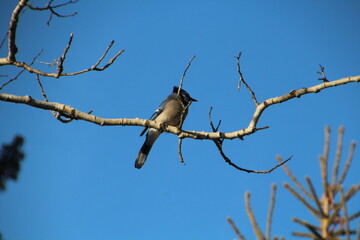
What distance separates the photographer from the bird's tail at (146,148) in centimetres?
654

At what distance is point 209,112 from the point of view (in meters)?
3.98

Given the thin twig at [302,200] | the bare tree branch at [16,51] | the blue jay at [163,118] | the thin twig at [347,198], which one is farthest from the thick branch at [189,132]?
the blue jay at [163,118]

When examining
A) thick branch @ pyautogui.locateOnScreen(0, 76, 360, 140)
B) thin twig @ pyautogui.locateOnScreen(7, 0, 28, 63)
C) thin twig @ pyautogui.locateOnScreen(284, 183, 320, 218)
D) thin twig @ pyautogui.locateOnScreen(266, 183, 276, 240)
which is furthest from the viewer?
thick branch @ pyautogui.locateOnScreen(0, 76, 360, 140)

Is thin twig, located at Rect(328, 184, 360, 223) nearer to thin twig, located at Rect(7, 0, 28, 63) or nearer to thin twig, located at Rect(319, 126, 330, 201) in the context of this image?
thin twig, located at Rect(319, 126, 330, 201)

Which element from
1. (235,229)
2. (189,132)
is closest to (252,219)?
(235,229)

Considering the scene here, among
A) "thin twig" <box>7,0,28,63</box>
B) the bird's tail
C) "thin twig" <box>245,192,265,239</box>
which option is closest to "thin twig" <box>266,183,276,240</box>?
"thin twig" <box>245,192,265,239</box>

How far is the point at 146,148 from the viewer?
6633 millimetres

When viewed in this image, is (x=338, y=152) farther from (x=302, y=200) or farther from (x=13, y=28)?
(x=13, y=28)

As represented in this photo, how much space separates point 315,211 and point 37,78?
2990mm

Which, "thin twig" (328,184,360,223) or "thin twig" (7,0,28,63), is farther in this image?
"thin twig" (7,0,28,63)

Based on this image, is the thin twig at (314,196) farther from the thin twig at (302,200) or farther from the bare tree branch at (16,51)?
the bare tree branch at (16,51)

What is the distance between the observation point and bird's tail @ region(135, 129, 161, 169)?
21.4 feet

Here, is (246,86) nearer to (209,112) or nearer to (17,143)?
(209,112)

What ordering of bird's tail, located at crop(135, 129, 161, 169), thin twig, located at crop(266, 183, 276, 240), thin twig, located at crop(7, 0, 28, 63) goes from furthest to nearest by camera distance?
bird's tail, located at crop(135, 129, 161, 169) < thin twig, located at crop(7, 0, 28, 63) < thin twig, located at crop(266, 183, 276, 240)
